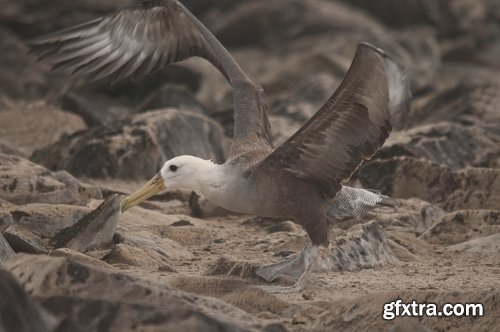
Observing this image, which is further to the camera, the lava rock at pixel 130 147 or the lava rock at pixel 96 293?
the lava rock at pixel 130 147

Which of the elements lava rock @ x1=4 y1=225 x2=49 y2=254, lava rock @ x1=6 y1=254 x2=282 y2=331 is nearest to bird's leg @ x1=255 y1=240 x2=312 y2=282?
lava rock @ x1=4 y1=225 x2=49 y2=254

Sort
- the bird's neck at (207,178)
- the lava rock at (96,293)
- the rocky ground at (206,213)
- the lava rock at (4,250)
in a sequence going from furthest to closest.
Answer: the bird's neck at (207,178), the lava rock at (4,250), the rocky ground at (206,213), the lava rock at (96,293)

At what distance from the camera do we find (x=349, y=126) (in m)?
8.16

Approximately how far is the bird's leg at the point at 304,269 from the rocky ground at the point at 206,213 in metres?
0.09

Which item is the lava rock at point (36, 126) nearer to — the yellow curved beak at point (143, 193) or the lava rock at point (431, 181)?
the lava rock at point (431, 181)

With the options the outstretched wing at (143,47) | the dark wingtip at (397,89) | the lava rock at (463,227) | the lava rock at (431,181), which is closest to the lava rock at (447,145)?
the lava rock at (431,181)

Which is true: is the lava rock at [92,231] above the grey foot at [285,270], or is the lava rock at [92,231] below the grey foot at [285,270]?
above

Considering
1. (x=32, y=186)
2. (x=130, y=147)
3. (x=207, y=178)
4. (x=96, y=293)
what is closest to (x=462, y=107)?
(x=130, y=147)

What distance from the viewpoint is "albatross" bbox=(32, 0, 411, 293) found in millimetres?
7832

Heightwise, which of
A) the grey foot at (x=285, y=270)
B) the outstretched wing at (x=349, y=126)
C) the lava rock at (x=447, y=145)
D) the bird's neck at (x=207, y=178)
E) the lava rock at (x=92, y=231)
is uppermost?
the outstretched wing at (x=349, y=126)

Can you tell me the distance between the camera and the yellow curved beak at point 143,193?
28.2 ft

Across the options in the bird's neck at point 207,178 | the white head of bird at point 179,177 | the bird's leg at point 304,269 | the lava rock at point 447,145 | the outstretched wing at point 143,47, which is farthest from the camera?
the lava rock at point 447,145

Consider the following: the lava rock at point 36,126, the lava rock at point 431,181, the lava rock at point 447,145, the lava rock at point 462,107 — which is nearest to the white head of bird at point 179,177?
the lava rock at point 431,181

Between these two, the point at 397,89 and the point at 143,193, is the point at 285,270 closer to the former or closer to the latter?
the point at 143,193
